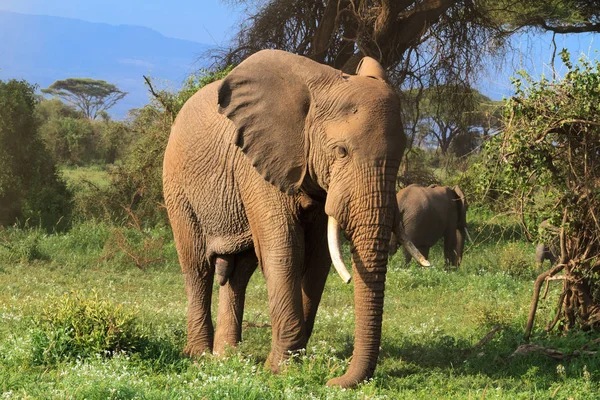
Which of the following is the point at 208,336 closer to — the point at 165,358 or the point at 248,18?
the point at 165,358

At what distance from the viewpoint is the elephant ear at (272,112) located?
559 cm

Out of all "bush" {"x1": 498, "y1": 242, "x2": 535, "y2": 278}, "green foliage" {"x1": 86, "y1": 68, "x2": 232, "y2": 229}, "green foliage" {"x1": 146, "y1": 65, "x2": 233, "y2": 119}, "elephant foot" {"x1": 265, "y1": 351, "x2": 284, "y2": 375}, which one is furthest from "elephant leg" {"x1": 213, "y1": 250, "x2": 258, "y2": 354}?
"green foliage" {"x1": 146, "y1": 65, "x2": 233, "y2": 119}

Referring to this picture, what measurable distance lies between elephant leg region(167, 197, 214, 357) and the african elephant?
6 centimetres

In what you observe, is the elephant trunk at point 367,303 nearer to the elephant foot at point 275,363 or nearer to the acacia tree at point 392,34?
the elephant foot at point 275,363

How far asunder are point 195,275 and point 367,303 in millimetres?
2246

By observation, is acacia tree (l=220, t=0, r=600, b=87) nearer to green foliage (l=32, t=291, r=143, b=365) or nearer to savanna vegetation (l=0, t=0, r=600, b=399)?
savanna vegetation (l=0, t=0, r=600, b=399)

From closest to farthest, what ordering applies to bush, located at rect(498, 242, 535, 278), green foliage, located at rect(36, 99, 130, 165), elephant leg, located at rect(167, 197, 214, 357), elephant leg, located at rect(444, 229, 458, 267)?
elephant leg, located at rect(167, 197, 214, 357), bush, located at rect(498, 242, 535, 278), elephant leg, located at rect(444, 229, 458, 267), green foliage, located at rect(36, 99, 130, 165)

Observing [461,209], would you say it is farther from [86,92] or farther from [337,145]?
[86,92]

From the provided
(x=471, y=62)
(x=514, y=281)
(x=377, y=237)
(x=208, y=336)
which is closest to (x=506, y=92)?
(x=377, y=237)

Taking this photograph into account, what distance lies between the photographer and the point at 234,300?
6.81 meters

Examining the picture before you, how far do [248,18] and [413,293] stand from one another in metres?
7.97

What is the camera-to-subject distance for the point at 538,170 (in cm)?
671

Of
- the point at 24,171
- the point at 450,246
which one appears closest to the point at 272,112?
the point at 450,246

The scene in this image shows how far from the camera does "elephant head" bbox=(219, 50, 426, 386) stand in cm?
520
